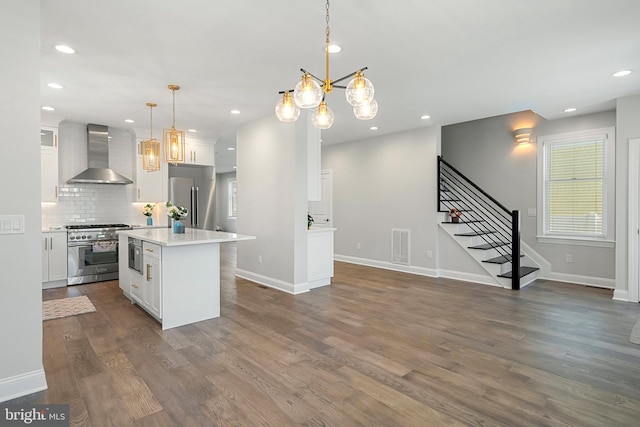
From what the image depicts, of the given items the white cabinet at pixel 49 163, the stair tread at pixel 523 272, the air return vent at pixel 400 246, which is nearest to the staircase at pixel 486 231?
the stair tread at pixel 523 272

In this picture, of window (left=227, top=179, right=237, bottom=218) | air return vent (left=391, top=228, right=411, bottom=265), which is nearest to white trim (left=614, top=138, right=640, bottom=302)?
air return vent (left=391, top=228, right=411, bottom=265)

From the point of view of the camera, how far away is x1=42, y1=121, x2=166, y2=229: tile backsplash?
600 centimetres

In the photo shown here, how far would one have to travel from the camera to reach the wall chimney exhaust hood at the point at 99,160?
6.00 m

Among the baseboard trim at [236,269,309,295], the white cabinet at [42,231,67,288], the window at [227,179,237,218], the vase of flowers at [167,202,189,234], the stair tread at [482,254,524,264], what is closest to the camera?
the vase of flowers at [167,202,189,234]

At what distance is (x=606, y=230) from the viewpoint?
5.49m

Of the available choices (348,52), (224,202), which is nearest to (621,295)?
(348,52)

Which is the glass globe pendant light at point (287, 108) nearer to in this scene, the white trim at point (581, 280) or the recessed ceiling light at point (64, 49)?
the recessed ceiling light at point (64, 49)

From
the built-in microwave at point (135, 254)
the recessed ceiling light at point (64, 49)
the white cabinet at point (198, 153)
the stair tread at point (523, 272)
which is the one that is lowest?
the stair tread at point (523, 272)

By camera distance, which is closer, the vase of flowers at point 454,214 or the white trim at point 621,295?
the white trim at point 621,295

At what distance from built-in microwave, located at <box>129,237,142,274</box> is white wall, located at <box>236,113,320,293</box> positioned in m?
1.87

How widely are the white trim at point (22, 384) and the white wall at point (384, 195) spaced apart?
5.55 meters

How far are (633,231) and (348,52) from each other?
4.44 metres

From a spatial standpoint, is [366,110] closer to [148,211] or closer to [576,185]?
[576,185]

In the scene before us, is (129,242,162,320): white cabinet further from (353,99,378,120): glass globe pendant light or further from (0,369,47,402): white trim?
(353,99,378,120): glass globe pendant light
